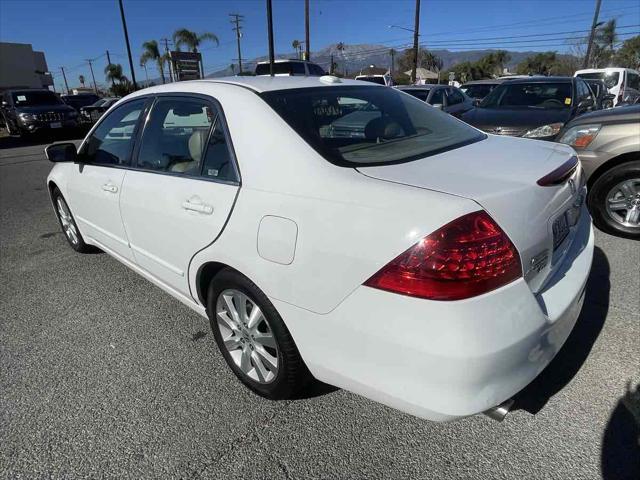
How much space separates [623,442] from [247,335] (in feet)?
5.80

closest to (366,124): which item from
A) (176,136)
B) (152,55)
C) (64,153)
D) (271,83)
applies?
(271,83)

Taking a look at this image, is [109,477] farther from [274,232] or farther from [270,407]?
[274,232]

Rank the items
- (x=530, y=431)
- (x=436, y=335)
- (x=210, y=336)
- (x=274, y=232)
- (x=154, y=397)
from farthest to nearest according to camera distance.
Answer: (x=210, y=336) < (x=154, y=397) < (x=530, y=431) < (x=274, y=232) < (x=436, y=335)

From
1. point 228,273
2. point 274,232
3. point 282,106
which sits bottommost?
point 228,273

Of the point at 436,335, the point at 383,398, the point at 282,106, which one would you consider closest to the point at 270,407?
the point at 383,398

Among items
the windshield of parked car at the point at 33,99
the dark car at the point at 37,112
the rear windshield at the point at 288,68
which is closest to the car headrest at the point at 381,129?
the rear windshield at the point at 288,68

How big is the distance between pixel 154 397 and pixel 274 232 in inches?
48.7

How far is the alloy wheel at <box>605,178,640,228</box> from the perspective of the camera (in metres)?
3.92

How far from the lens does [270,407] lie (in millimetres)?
2139

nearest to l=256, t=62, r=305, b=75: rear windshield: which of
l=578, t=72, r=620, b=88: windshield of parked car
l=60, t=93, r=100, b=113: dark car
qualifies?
l=578, t=72, r=620, b=88: windshield of parked car

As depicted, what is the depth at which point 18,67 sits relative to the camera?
4253 cm

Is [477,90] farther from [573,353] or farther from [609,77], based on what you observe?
[573,353]

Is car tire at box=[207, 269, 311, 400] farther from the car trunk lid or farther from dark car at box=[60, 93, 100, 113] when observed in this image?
dark car at box=[60, 93, 100, 113]

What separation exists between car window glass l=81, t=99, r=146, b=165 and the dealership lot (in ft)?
3.81
